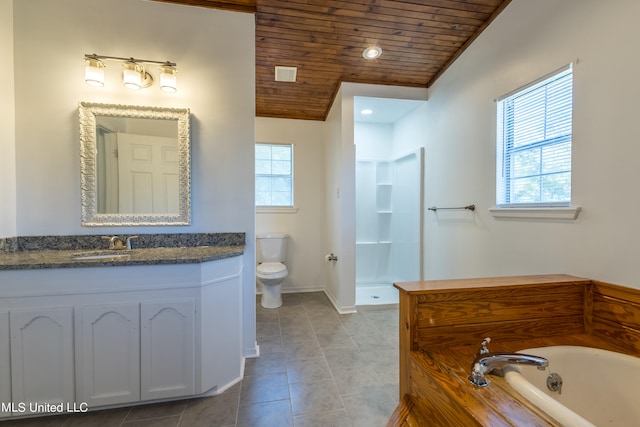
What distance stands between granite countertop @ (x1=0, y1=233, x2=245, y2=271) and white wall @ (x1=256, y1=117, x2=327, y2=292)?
1641mm

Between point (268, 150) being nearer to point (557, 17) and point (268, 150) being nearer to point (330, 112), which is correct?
point (330, 112)

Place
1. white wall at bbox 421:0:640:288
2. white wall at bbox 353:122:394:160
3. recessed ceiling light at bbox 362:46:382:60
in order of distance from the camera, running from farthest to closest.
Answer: white wall at bbox 353:122:394:160 → recessed ceiling light at bbox 362:46:382:60 → white wall at bbox 421:0:640:288

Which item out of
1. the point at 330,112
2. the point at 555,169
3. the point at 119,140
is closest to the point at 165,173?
the point at 119,140

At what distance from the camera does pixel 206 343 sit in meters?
1.60

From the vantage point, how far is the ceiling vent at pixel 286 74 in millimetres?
2641

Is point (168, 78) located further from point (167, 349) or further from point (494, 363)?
point (494, 363)

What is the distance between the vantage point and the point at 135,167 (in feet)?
6.31

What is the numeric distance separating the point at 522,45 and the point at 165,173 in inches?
105

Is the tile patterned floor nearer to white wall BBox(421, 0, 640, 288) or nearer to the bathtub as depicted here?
the bathtub

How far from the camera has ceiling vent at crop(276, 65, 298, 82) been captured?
8.66 ft

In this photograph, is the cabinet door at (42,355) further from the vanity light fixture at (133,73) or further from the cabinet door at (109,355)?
the vanity light fixture at (133,73)

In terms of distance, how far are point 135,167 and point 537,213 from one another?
9.05ft

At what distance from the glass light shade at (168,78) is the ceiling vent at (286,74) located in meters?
1.08

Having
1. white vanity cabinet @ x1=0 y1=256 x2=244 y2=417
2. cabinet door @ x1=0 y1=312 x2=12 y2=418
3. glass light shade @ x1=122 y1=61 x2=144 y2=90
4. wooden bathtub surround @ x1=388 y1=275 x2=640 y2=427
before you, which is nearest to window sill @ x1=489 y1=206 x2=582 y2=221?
wooden bathtub surround @ x1=388 y1=275 x2=640 y2=427
